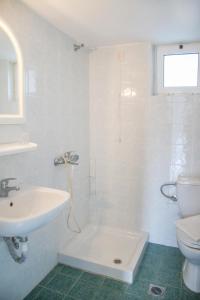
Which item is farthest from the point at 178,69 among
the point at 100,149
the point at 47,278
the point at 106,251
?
the point at 47,278

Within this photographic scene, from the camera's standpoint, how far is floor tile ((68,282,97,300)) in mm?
1841

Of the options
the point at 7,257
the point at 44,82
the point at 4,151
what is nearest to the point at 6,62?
the point at 44,82

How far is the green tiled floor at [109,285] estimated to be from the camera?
1.85 m

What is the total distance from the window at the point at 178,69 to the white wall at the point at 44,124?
797 mm

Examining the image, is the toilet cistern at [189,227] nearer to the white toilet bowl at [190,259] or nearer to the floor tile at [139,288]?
the white toilet bowl at [190,259]

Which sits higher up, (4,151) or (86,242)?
(4,151)

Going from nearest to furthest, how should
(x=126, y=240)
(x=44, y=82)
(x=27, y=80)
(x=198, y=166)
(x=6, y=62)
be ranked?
(x=6, y=62), (x=27, y=80), (x=44, y=82), (x=198, y=166), (x=126, y=240)

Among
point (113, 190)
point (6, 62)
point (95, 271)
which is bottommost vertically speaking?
point (95, 271)

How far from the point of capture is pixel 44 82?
1.95 m

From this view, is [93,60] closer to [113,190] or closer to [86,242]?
[113,190]

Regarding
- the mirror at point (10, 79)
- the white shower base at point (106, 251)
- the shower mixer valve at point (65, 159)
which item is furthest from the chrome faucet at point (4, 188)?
the white shower base at point (106, 251)

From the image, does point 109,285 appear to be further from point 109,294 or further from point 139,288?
point 139,288

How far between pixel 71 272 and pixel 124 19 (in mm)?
2125

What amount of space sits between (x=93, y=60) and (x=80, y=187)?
1.39m
